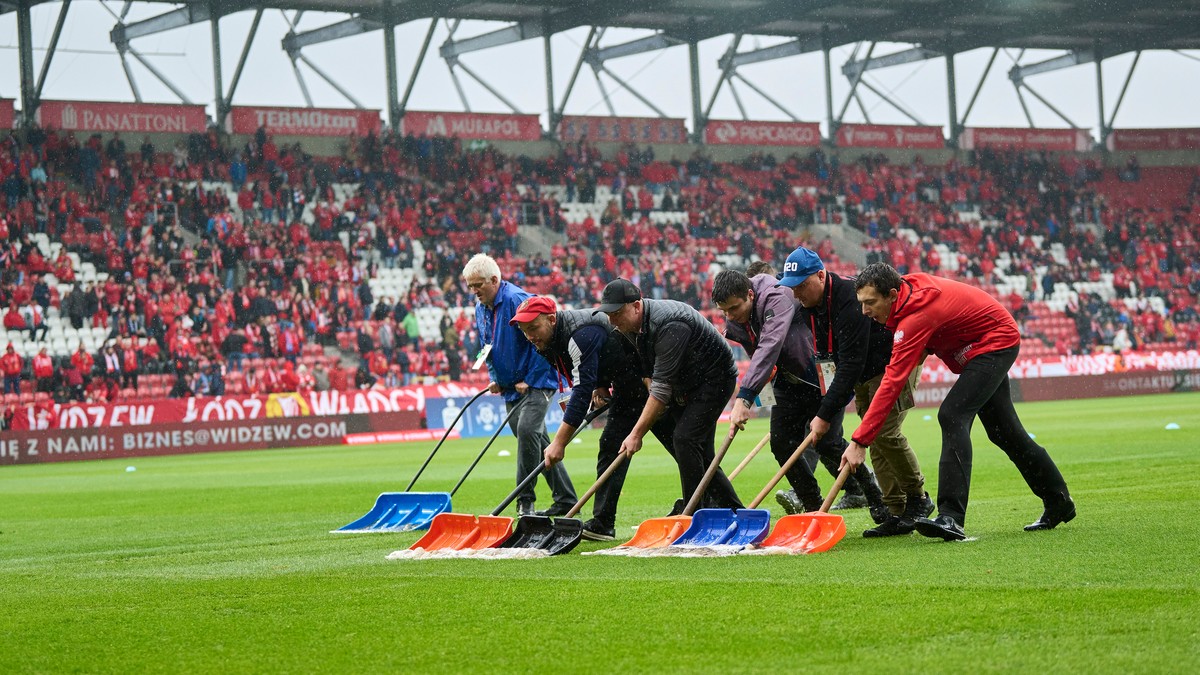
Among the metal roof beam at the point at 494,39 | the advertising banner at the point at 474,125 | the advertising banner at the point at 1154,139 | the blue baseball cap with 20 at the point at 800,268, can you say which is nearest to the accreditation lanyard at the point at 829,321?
the blue baseball cap with 20 at the point at 800,268

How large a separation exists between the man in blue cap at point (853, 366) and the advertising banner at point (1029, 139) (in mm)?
46069

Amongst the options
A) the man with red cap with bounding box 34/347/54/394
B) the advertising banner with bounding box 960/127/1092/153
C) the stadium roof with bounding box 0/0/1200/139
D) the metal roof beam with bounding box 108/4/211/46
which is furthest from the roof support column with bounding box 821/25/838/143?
the man with red cap with bounding box 34/347/54/394

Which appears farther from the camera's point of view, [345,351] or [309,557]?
[345,351]

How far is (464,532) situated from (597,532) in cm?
100

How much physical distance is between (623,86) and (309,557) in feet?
127

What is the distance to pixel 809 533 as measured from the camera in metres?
8.90

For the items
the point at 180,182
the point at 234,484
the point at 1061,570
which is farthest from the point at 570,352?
the point at 180,182

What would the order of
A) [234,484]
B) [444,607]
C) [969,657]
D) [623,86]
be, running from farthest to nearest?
[623,86]
[234,484]
[444,607]
[969,657]

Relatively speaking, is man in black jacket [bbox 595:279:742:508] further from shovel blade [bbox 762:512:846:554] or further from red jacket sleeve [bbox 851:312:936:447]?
red jacket sleeve [bbox 851:312:936:447]

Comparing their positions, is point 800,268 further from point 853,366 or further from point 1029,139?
point 1029,139

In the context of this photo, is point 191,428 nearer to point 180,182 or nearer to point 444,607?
point 180,182

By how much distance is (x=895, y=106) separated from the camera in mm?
52000

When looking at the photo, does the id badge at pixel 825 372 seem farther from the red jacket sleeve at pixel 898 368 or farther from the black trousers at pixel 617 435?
the black trousers at pixel 617 435

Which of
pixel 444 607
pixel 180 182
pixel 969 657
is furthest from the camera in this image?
→ pixel 180 182
